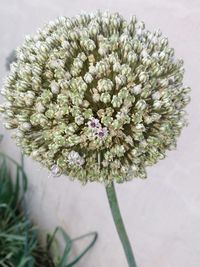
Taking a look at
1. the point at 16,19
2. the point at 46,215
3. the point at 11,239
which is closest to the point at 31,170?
the point at 46,215

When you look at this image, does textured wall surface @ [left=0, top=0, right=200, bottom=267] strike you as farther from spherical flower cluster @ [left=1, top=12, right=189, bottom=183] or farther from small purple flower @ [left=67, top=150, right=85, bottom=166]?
small purple flower @ [left=67, top=150, right=85, bottom=166]

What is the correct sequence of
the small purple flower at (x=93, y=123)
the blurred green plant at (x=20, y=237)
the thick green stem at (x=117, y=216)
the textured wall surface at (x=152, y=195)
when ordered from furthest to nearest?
the blurred green plant at (x=20, y=237), the textured wall surface at (x=152, y=195), the thick green stem at (x=117, y=216), the small purple flower at (x=93, y=123)

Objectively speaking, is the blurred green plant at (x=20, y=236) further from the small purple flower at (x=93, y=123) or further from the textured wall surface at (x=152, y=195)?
the small purple flower at (x=93, y=123)

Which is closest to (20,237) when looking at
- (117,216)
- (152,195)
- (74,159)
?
(152,195)

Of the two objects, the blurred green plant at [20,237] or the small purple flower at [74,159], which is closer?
the small purple flower at [74,159]

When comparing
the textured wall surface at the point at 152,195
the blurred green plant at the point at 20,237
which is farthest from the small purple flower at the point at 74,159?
the blurred green plant at the point at 20,237

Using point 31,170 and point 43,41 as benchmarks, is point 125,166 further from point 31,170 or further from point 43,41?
point 31,170

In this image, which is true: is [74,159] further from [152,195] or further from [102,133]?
[152,195]
